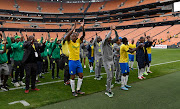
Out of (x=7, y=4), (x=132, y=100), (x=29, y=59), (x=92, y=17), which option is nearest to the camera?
(x=132, y=100)

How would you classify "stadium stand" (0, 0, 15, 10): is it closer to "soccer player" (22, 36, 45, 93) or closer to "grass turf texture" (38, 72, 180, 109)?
"soccer player" (22, 36, 45, 93)

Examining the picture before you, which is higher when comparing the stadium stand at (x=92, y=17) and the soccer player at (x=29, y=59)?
the stadium stand at (x=92, y=17)

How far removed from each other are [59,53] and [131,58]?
5318 millimetres

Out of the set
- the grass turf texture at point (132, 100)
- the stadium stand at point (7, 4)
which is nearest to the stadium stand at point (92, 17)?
the stadium stand at point (7, 4)

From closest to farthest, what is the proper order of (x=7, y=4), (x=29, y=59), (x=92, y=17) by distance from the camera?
(x=29, y=59)
(x=7, y=4)
(x=92, y=17)

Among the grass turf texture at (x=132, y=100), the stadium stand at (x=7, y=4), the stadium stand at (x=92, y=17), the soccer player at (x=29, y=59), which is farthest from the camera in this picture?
the stadium stand at (x=7, y=4)

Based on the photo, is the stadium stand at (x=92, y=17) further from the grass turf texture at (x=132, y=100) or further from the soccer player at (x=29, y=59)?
the soccer player at (x=29, y=59)

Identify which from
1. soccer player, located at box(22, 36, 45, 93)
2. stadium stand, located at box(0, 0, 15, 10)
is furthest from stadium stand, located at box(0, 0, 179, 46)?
soccer player, located at box(22, 36, 45, 93)

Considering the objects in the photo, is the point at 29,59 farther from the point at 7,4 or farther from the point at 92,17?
the point at 7,4

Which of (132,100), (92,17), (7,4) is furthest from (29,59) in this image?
(7,4)

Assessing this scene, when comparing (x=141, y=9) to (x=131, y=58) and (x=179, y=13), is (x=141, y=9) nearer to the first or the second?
(x=179, y=13)

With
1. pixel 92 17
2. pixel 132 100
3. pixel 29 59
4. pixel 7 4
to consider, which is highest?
pixel 7 4

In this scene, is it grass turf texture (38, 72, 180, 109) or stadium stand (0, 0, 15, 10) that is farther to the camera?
stadium stand (0, 0, 15, 10)

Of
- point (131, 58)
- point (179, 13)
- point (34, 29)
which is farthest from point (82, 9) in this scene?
point (131, 58)
